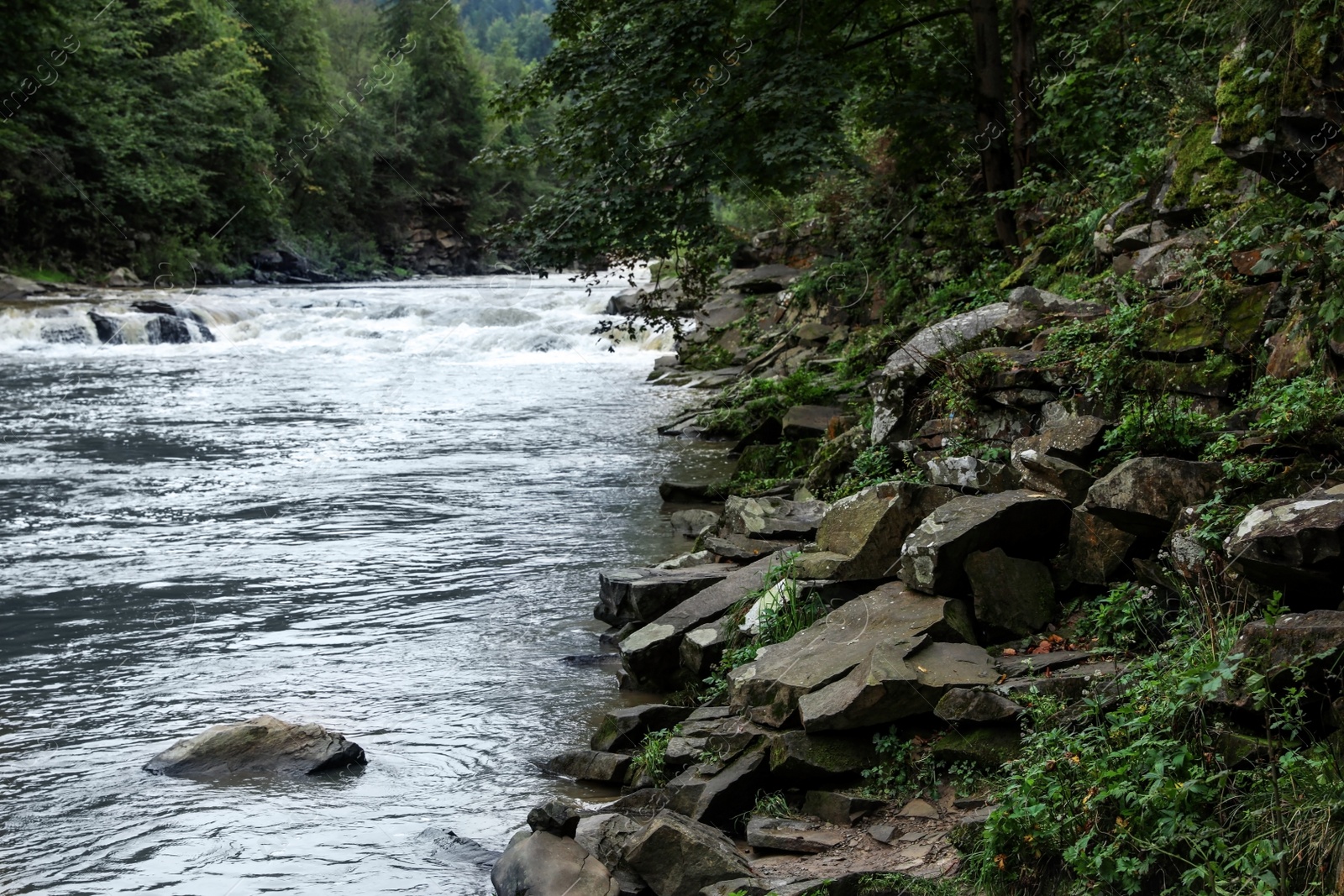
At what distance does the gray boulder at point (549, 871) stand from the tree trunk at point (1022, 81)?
29.4 ft

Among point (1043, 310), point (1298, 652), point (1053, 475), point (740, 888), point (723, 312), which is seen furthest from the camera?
point (723, 312)

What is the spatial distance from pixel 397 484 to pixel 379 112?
161 ft

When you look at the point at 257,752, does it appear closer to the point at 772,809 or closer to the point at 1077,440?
the point at 772,809

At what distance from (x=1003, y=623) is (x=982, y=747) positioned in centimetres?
86

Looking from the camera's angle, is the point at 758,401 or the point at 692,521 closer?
the point at 692,521

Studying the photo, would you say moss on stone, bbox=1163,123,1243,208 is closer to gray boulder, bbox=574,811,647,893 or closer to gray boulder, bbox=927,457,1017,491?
gray boulder, bbox=927,457,1017,491

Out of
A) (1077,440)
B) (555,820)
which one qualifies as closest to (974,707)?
(555,820)

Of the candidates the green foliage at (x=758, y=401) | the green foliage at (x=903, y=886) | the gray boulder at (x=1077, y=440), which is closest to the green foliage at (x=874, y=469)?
the gray boulder at (x=1077, y=440)

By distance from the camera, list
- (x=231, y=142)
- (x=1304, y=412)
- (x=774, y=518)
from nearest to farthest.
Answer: (x=1304, y=412) < (x=774, y=518) < (x=231, y=142)

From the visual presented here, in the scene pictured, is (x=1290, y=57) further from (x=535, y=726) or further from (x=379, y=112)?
(x=379, y=112)

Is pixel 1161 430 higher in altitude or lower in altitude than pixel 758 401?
higher

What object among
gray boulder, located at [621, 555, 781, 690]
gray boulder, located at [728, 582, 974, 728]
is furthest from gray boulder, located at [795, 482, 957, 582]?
gray boulder, located at [621, 555, 781, 690]

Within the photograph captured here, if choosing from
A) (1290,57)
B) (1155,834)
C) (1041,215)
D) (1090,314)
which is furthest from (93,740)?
(1041,215)

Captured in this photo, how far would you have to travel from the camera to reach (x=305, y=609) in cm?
825
